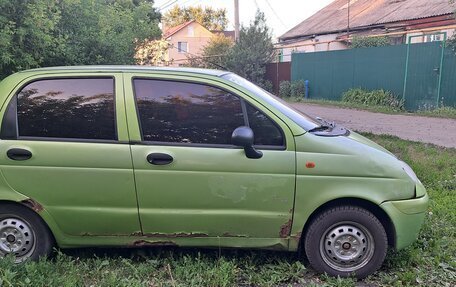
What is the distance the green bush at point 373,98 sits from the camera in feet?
49.0

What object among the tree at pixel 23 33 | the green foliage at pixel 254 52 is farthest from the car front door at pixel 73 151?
the green foliage at pixel 254 52

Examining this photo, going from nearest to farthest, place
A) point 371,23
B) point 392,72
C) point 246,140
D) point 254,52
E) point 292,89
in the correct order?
A: point 246,140 < point 392,72 < point 292,89 < point 254,52 < point 371,23

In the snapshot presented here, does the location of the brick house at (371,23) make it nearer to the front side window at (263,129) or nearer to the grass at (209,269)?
the grass at (209,269)

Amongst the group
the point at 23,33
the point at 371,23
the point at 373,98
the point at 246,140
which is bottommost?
the point at 373,98

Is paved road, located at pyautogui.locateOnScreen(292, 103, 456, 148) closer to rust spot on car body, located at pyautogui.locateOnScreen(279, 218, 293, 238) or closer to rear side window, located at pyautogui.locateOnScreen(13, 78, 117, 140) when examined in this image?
rust spot on car body, located at pyautogui.locateOnScreen(279, 218, 293, 238)

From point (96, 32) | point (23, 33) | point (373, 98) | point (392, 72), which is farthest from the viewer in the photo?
point (373, 98)

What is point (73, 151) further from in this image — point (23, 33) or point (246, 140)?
point (23, 33)

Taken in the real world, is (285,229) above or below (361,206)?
below

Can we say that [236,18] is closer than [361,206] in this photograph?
No

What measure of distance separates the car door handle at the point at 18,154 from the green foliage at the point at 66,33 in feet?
8.75

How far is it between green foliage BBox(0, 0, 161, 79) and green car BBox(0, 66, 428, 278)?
2.70 m

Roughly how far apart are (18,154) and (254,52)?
20.1m

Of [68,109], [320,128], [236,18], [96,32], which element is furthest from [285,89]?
[68,109]

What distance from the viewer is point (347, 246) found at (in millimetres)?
3531
